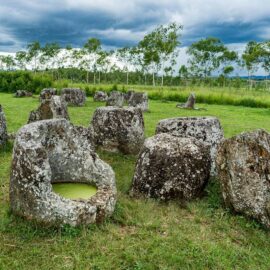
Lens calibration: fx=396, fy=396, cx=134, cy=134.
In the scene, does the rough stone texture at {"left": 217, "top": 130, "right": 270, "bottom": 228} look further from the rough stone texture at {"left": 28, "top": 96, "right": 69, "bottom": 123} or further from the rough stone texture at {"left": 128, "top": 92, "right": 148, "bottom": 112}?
the rough stone texture at {"left": 128, "top": 92, "right": 148, "bottom": 112}

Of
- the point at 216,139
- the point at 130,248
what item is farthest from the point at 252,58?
the point at 130,248

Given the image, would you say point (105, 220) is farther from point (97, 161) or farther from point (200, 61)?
point (200, 61)

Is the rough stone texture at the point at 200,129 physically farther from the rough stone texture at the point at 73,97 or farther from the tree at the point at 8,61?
the tree at the point at 8,61

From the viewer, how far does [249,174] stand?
20.2ft

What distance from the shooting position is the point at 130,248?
17.1 ft

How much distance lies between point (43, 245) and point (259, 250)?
297cm

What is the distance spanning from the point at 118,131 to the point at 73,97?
13.8 m

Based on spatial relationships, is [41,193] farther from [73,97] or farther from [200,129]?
[73,97]

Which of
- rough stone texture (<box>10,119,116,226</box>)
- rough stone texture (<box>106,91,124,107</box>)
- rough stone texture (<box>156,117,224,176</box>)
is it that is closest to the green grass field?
rough stone texture (<box>10,119,116,226</box>)

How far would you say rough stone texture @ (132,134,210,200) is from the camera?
6.79 meters

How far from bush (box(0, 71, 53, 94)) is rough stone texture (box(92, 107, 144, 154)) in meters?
27.2

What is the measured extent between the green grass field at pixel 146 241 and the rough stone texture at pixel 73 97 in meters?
17.1

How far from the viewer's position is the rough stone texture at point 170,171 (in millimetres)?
6789

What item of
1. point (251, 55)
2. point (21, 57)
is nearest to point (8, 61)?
point (21, 57)
